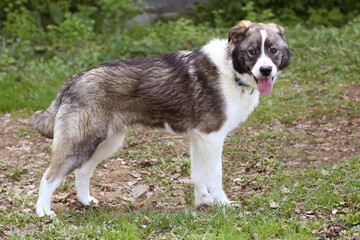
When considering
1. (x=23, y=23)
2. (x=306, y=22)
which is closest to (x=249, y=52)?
(x=23, y=23)

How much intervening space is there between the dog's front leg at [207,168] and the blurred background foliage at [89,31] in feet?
12.5

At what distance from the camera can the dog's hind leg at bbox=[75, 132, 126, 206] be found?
4.82 m

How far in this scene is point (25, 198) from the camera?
490cm

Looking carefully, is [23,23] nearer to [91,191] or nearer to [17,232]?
[91,191]

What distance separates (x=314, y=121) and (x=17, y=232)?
435 cm

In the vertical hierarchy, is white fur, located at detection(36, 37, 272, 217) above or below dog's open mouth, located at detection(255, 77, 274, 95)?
below

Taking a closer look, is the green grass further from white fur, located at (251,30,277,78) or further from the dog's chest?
white fur, located at (251,30,277,78)

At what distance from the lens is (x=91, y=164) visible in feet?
16.1

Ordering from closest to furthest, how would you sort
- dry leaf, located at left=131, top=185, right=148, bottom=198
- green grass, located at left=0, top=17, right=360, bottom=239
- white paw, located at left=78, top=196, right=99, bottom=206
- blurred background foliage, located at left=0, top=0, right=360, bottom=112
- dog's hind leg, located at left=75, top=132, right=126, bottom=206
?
1. green grass, located at left=0, top=17, right=360, bottom=239
2. dog's hind leg, located at left=75, top=132, right=126, bottom=206
3. white paw, located at left=78, top=196, right=99, bottom=206
4. dry leaf, located at left=131, top=185, right=148, bottom=198
5. blurred background foliage, located at left=0, top=0, right=360, bottom=112

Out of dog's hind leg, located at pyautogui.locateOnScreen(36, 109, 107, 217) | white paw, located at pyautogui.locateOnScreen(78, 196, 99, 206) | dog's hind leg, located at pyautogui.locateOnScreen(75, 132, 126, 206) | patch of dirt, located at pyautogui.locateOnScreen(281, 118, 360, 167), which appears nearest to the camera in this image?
dog's hind leg, located at pyautogui.locateOnScreen(36, 109, 107, 217)

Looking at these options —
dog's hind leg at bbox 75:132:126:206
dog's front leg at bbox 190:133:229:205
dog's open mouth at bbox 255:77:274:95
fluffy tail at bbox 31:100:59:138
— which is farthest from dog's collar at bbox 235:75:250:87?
fluffy tail at bbox 31:100:59:138

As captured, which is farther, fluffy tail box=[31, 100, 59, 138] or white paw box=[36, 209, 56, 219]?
fluffy tail box=[31, 100, 59, 138]

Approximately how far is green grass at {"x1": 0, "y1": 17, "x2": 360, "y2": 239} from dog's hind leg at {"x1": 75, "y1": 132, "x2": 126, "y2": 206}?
21cm

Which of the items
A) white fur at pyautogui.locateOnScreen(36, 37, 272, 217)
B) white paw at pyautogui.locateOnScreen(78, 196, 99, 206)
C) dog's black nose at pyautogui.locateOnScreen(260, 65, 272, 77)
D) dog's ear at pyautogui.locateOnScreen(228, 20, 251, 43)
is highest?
dog's ear at pyautogui.locateOnScreen(228, 20, 251, 43)
